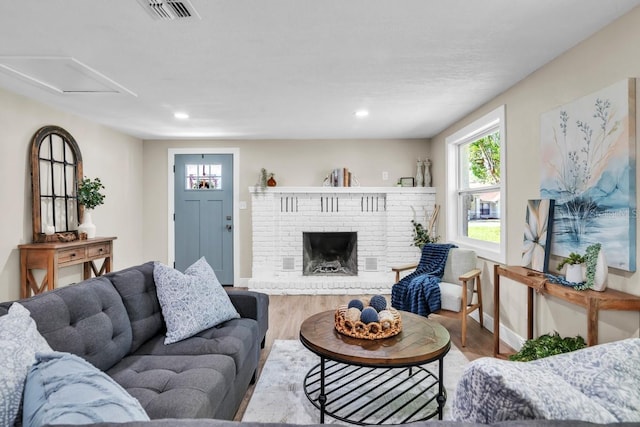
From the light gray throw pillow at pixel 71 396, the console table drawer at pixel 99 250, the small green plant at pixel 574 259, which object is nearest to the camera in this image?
the light gray throw pillow at pixel 71 396

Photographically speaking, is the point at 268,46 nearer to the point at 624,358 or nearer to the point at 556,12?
the point at 556,12

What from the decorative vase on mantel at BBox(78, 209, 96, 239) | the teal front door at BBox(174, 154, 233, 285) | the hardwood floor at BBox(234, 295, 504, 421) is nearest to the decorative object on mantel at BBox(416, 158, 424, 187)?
the hardwood floor at BBox(234, 295, 504, 421)

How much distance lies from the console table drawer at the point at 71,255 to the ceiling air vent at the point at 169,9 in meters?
2.65

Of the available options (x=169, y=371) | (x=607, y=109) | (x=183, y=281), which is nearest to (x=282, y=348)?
(x=183, y=281)

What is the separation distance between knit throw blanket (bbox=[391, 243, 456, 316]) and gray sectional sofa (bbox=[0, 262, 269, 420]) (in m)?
1.76

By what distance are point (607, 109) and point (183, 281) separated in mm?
2754

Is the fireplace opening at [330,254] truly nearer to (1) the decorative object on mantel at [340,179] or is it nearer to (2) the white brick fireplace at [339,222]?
(2) the white brick fireplace at [339,222]

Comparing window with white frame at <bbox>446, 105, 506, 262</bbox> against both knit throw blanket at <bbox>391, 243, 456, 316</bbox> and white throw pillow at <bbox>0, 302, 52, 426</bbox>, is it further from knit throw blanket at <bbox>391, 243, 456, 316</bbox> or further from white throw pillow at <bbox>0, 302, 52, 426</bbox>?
white throw pillow at <bbox>0, 302, 52, 426</bbox>

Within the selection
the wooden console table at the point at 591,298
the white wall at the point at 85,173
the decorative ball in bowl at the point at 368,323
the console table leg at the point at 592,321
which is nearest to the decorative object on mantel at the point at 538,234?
the wooden console table at the point at 591,298

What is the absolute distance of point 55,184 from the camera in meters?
3.85

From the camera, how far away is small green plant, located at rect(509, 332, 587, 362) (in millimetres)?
2125

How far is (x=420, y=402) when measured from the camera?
7.27 feet

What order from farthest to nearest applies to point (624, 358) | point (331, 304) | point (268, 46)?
point (331, 304), point (268, 46), point (624, 358)

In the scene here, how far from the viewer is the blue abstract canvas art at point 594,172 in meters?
1.96
